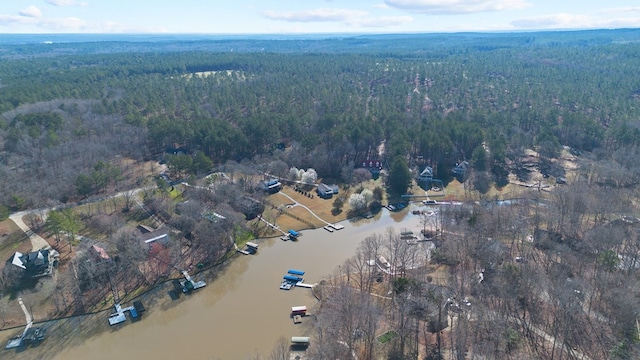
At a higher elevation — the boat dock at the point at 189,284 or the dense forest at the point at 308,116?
the dense forest at the point at 308,116

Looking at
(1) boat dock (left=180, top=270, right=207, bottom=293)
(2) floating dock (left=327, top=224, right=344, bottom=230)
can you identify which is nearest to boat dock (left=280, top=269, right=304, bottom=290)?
(1) boat dock (left=180, top=270, right=207, bottom=293)

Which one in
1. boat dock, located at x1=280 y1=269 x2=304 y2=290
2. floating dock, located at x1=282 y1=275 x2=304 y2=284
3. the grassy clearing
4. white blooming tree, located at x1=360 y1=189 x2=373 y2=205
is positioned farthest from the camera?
white blooming tree, located at x1=360 y1=189 x2=373 y2=205

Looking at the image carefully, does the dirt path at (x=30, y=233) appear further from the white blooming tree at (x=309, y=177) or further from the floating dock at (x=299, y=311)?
the white blooming tree at (x=309, y=177)

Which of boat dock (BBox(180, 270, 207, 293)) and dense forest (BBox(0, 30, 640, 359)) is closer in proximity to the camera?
dense forest (BBox(0, 30, 640, 359))

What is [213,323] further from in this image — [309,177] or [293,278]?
[309,177]

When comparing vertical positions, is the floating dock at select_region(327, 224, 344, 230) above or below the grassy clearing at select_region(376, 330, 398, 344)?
below

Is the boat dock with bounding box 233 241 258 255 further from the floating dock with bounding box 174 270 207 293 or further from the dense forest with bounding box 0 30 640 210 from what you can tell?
the dense forest with bounding box 0 30 640 210

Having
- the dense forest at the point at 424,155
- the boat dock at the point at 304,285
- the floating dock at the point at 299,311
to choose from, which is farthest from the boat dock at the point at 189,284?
the floating dock at the point at 299,311
